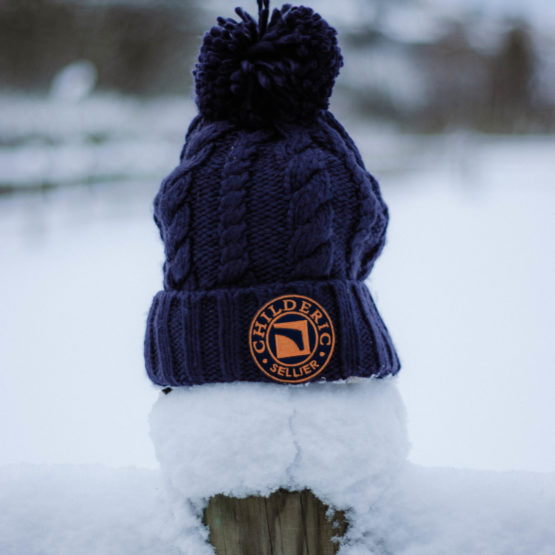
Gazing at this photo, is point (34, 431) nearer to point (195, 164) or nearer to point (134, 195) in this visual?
point (195, 164)

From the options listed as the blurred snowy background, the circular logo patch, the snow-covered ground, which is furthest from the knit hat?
the blurred snowy background

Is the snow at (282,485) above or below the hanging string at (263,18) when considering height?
below

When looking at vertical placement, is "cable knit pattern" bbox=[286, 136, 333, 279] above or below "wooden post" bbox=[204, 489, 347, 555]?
above

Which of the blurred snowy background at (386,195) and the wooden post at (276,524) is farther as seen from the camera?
the blurred snowy background at (386,195)

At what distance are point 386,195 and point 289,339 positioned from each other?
4.09 metres

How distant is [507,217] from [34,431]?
127 inches

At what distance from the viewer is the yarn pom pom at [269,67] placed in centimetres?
60

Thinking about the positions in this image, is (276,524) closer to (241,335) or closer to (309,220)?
(241,335)

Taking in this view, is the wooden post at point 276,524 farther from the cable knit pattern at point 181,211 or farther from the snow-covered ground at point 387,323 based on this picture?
the cable knit pattern at point 181,211

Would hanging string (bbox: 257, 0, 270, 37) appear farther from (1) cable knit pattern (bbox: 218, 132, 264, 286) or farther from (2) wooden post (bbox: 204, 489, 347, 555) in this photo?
(2) wooden post (bbox: 204, 489, 347, 555)

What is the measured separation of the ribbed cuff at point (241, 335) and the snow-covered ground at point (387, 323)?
6cm

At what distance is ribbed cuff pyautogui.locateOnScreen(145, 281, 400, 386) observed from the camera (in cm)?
58

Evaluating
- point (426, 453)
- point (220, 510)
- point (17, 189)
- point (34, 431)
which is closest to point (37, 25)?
point (17, 189)

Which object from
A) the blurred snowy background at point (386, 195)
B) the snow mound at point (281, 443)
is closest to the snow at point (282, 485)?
the snow mound at point (281, 443)
